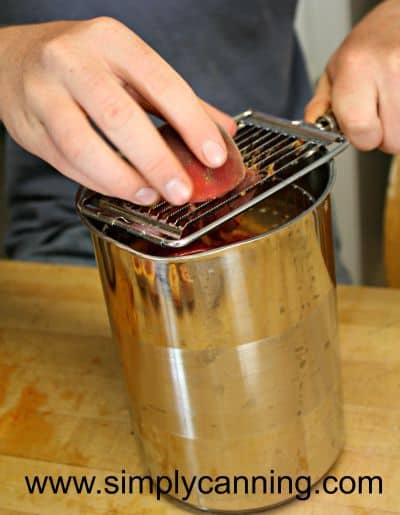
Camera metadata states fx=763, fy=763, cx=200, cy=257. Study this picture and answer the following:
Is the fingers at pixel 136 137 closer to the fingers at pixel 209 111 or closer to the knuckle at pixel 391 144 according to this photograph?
the fingers at pixel 209 111

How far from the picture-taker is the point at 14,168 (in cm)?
116

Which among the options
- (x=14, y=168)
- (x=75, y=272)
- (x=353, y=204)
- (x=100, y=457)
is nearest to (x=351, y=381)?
(x=100, y=457)

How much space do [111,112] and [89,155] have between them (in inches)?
1.3

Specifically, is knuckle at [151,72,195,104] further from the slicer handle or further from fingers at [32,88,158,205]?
the slicer handle

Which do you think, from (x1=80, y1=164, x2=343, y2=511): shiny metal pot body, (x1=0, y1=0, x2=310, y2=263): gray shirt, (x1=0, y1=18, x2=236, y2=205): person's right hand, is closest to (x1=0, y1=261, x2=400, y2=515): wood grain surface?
(x1=80, y1=164, x2=343, y2=511): shiny metal pot body

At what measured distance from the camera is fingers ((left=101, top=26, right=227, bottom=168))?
1.73ft

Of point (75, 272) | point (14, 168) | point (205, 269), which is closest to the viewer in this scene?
point (205, 269)

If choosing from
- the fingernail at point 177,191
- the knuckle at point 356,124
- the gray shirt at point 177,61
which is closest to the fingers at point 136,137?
the fingernail at point 177,191

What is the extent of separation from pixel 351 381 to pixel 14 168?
2.15 ft

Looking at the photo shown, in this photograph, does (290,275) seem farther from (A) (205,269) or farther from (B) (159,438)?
(B) (159,438)

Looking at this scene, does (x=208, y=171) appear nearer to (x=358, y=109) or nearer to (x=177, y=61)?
(x=358, y=109)

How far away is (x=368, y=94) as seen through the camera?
0.68 metres

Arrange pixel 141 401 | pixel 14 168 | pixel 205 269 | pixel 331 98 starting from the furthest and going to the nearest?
pixel 14 168
pixel 331 98
pixel 141 401
pixel 205 269

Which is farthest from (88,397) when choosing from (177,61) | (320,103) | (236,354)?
(177,61)
